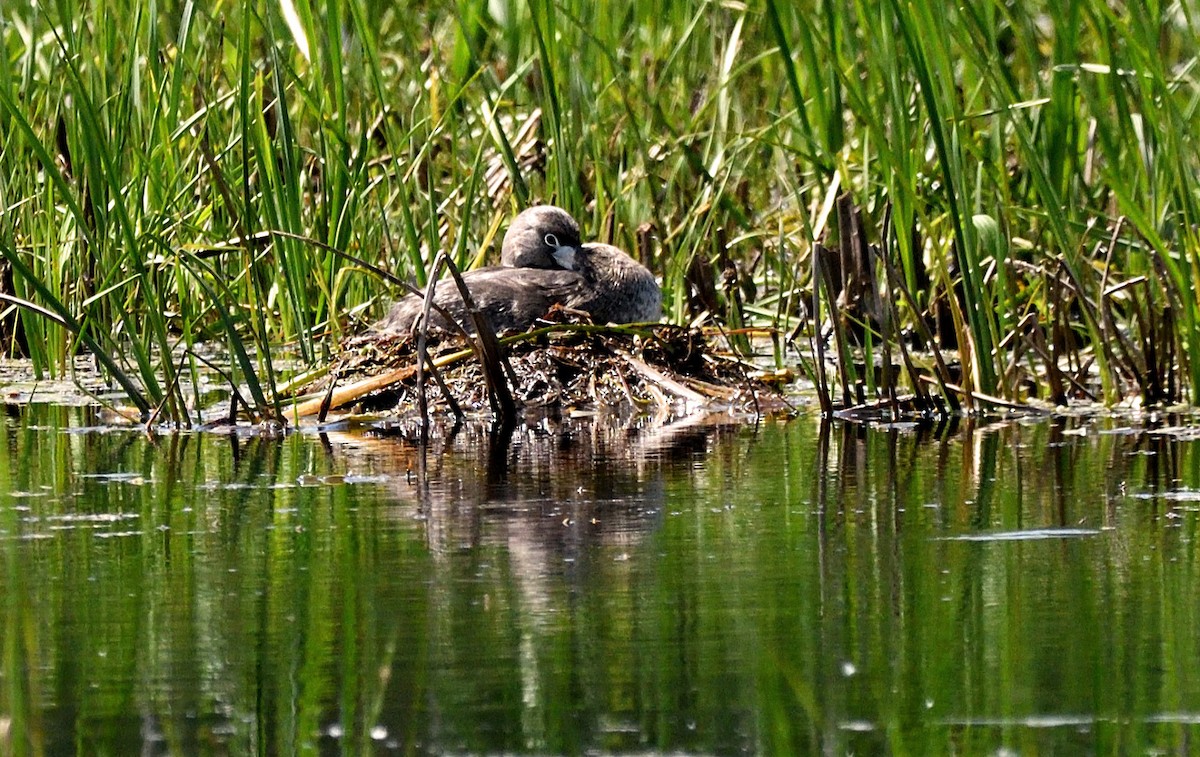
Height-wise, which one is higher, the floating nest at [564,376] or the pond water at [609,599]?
the floating nest at [564,376]

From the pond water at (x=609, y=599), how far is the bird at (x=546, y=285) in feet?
4.97

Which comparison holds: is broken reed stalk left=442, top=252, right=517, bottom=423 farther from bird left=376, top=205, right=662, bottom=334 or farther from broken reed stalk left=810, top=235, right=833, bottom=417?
broken reed stalk left=810, top=235, right=833, bottom=417

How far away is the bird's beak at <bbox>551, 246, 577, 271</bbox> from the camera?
7.21 metres

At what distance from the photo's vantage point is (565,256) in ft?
23.7

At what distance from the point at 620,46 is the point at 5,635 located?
597 centimetres

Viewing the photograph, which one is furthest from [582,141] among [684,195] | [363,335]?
[363,335]

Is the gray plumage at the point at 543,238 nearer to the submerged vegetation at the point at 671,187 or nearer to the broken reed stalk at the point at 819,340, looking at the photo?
the submerged vegetation at the point at 671,187

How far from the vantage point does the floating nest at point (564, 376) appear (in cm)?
639

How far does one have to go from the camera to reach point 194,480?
16.2ft

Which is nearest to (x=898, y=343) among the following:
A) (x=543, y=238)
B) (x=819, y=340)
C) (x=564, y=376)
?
(x=819, y=340)

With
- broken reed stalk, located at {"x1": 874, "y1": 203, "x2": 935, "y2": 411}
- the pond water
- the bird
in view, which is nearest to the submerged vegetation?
broken reed stalk, located at {"x1": 874, "y1": 203, "x2": 935, "y2": 411}

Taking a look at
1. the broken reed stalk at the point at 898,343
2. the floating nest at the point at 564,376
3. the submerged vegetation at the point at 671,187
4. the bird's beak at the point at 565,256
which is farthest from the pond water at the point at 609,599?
the bird's beak at the point at 565,256

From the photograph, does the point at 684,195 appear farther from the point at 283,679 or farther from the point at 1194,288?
the point at 283,679

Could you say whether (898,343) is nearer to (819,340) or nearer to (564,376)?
(819,340)
